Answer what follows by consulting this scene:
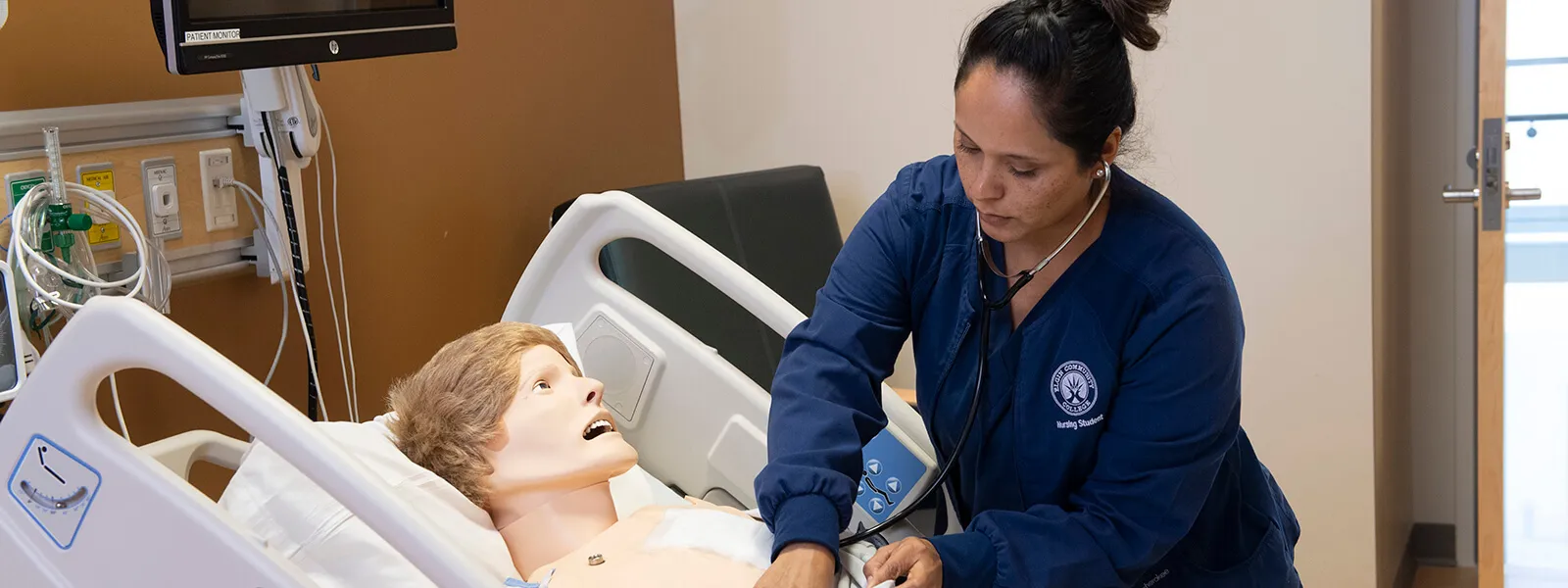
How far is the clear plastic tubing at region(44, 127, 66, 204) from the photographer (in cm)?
178

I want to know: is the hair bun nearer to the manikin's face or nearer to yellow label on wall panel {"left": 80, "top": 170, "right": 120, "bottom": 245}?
the manikin's face

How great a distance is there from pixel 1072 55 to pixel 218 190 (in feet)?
4.60

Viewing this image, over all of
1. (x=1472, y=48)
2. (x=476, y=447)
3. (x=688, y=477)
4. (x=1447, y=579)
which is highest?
(x=1472, y=48)

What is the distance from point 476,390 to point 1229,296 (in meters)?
0.94

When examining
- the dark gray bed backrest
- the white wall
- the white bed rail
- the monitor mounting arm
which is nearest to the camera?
the white bed rail

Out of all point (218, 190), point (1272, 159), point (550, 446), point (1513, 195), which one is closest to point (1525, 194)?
point (1513, 195)

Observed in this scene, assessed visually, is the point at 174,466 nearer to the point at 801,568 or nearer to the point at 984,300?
the point at 801,568

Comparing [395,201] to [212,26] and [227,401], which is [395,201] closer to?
[212,26]

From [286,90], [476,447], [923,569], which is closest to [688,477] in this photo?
[476,447]

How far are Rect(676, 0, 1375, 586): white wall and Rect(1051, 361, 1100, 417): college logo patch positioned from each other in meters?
1.31

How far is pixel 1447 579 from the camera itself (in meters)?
3.54

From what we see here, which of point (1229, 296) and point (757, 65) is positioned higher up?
point (757, 65)

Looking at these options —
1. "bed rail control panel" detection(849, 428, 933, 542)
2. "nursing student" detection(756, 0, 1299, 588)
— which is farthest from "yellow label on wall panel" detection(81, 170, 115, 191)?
"bed rail control panel" detection(849, 428, 933, 542)

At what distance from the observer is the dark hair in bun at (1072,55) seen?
1345mm
